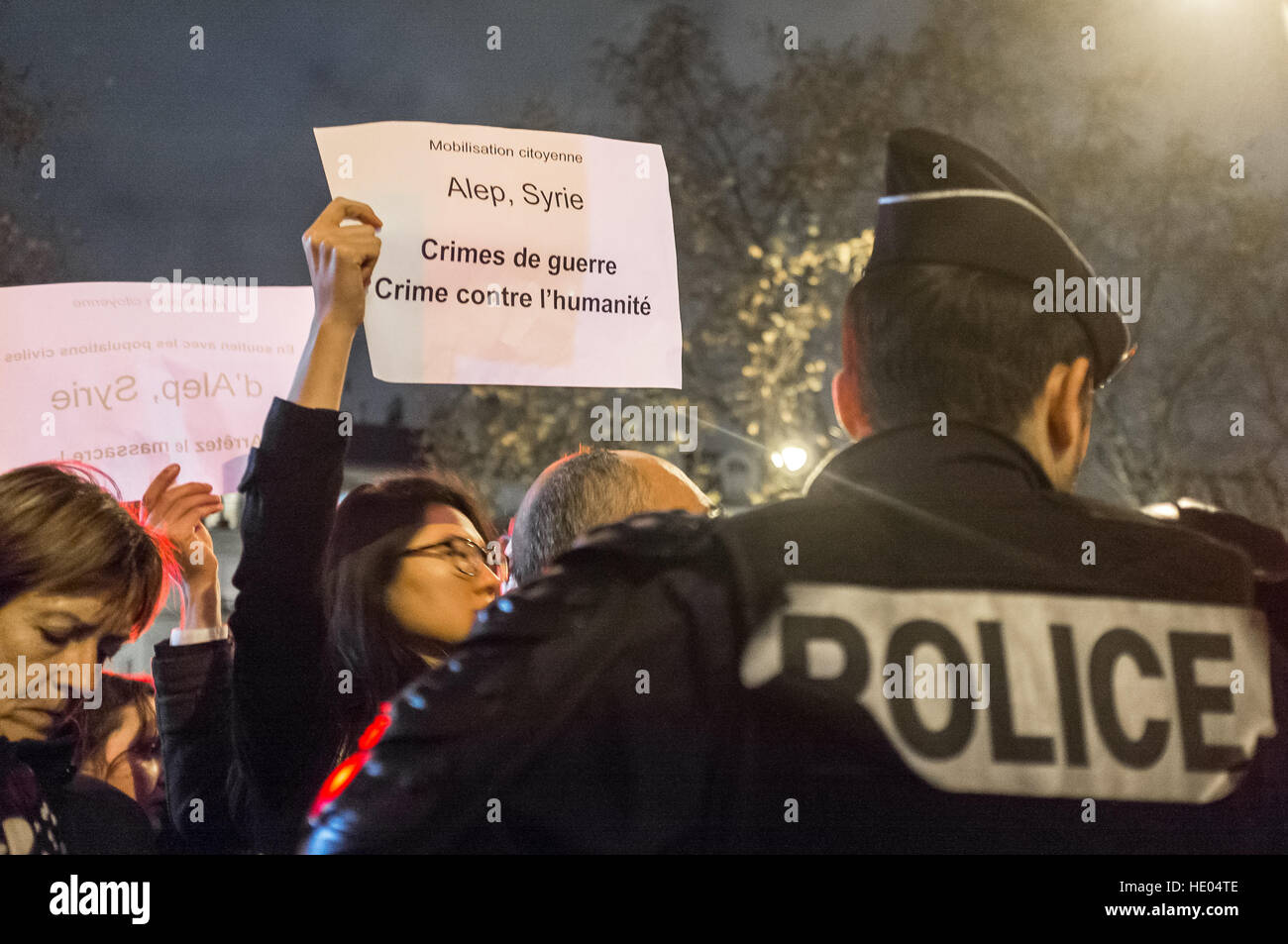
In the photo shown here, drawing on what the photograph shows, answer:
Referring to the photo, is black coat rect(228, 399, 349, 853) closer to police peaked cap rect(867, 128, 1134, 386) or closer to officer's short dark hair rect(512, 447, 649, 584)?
officer's short dark hair rect(512, 447, 649, 584)

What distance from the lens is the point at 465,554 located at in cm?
240

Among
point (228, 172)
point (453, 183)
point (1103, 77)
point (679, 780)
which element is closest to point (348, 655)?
point (679, 780)

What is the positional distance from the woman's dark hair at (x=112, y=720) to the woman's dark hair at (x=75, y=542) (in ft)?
0.52

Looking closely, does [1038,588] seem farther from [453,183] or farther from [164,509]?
[164,509]

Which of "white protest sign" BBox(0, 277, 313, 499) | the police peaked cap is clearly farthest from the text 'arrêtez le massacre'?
the police peaked cap

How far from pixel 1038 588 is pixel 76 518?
1.90m

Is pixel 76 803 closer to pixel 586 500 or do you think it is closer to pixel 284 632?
pixel 284 632

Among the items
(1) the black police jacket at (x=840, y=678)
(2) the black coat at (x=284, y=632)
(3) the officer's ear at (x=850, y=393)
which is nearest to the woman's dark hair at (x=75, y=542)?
(2) the black coat at (x=284, y=632)

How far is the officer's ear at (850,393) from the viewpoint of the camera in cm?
209

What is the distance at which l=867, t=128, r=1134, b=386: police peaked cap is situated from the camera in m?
2.18

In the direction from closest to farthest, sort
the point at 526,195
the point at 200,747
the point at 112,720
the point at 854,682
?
the point at 854,682 → the point at 200,747 → the point at 112,720 → the point at 526,195

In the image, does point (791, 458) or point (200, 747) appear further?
point (791, 458)

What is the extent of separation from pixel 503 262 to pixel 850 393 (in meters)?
0.84

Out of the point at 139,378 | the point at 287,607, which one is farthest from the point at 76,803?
the point at 139,378
